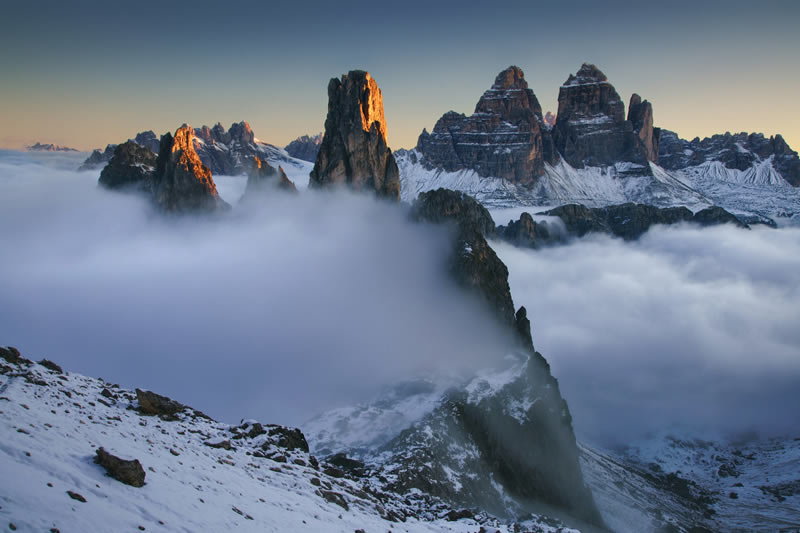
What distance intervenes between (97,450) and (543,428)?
94.6 m

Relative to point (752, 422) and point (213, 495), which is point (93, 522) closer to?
point (213, 495)

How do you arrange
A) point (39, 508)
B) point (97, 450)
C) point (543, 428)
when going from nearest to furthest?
point (39, 508) < point (97, 450) < point (543, 428)

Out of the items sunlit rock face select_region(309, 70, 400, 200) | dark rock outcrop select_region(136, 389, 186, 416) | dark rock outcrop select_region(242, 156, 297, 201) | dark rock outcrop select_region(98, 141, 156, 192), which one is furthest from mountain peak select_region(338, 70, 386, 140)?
dark rock outcrop select_region(136, 389, 186, 416)

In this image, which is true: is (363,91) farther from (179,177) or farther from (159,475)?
(159,475)

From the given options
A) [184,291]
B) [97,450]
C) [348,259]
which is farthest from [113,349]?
[97,450]

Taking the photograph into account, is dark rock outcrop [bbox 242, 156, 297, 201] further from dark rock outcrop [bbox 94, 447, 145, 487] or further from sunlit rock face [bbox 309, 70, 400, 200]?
dark rock outcrop [bbox 94, 447, 145, 487]

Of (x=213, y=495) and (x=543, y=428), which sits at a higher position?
(x=213, y=495)

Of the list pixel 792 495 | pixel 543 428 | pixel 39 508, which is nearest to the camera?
pixel 39 508

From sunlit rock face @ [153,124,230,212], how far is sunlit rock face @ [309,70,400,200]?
41.3m

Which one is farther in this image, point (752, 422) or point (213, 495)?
point (752, 422)

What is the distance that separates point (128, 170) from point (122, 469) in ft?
588

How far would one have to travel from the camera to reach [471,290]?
125 meters

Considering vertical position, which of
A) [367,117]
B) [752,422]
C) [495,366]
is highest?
[367,117]

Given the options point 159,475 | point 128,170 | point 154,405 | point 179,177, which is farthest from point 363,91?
point 159,475
